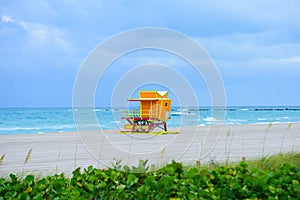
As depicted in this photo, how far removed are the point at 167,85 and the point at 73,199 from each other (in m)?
5.33

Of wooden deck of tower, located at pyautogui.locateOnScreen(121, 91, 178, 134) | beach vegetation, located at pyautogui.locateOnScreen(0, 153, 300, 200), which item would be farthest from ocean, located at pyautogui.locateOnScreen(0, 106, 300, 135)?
beach vegetation, located at pyautogui.locateOnScreen(0, 153, 300, 200)

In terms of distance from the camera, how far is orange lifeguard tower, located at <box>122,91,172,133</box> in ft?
50.2

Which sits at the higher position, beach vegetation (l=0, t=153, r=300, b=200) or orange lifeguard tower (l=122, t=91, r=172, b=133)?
orange lifeguard tower (l=122, t=91, r=172, b=133)

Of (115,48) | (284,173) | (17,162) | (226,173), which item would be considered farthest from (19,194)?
(17,162)

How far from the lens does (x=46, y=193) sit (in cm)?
311

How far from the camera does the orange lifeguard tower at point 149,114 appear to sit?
15.3 meters

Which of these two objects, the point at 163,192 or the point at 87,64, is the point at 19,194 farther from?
the point at 87,64

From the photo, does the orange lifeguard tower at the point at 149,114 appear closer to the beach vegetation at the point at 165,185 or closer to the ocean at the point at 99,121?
the ocean at the point at 99,121

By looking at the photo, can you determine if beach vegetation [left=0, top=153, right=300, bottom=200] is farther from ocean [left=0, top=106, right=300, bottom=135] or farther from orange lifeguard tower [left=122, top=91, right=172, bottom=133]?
orange lifeguard tower [left=122, top=91, right=172, bottom=133]

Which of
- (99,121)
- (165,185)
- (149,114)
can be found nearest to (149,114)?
(149,114)

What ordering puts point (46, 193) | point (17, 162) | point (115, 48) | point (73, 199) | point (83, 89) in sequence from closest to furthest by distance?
point (73, 199)
point (46, 193)
point (83, 89)
point (115, 48)
point (17, 162)

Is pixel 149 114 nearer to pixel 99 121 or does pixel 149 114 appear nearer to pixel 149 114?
pixel 149 114

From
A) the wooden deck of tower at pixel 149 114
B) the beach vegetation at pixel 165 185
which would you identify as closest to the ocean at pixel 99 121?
the wooden deck of tower at pixel 149 114

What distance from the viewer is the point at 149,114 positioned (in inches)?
610
